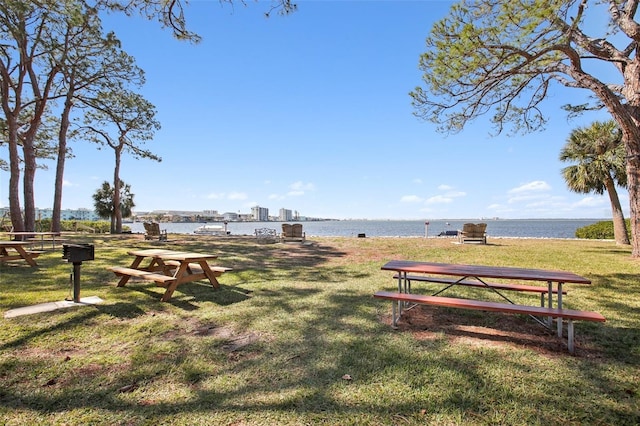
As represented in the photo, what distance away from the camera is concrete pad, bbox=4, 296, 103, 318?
410cm

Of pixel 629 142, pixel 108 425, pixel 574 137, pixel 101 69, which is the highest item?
pixel 101 69

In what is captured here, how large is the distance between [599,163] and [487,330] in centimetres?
1483

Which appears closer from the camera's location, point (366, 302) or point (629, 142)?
point (366, 302)

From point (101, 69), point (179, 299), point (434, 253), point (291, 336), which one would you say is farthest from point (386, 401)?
point (101, 69)

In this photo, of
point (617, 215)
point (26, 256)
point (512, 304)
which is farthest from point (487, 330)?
point (617, 215)

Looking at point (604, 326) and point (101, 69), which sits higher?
point (101, 69)

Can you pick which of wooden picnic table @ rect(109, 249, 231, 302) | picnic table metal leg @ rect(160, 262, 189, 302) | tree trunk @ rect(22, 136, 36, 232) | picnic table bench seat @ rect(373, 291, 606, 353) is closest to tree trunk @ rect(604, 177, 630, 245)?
picnic table bench seat @ rect(373, 291, 606, 353)

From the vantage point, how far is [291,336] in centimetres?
354

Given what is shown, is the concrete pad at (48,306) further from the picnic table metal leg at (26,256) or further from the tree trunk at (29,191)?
the tree trunk at (29,191)

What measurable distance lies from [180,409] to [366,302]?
315 cm

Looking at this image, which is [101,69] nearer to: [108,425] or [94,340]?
[94,340]

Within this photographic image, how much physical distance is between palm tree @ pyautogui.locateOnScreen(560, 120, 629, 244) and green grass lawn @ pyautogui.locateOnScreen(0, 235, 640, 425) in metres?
11.2

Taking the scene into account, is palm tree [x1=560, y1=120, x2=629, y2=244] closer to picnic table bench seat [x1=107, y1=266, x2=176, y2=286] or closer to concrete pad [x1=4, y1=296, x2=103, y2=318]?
picnic table bench seat [x1=107, y1=266, x2=176, y2=286]

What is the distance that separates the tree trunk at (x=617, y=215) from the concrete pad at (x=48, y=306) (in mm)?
18381
